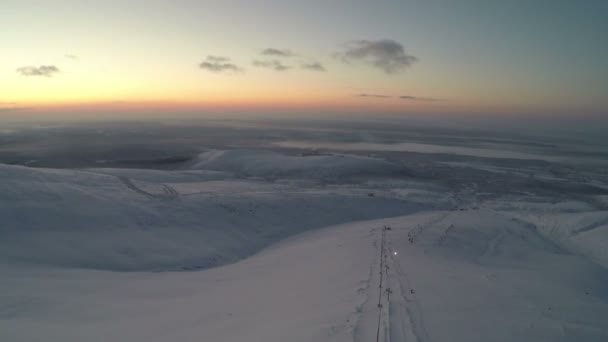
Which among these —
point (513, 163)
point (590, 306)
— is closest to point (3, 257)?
point (590, 306)

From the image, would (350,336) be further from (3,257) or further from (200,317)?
(3,257)

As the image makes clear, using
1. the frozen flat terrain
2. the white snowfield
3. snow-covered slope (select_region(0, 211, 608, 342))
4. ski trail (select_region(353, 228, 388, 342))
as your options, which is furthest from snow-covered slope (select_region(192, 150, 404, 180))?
ski trail (select_region(353, 228, 388, 342))

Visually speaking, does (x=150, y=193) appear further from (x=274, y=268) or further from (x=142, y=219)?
(x=274, y=268)

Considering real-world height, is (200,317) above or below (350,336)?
below

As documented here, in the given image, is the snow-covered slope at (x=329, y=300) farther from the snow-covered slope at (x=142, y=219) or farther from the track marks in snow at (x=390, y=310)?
the snow-covered slope at (x=142, y=219)

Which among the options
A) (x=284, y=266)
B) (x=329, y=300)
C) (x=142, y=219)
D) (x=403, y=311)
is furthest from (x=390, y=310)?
(x=142, y=219)

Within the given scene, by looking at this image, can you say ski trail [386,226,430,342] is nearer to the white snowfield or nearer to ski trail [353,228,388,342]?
the white snowfield

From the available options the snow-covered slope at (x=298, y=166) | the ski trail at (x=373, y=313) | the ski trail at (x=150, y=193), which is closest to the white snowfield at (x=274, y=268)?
the ski trail at (x=373, y=313)
